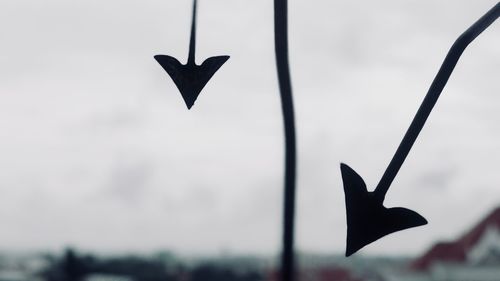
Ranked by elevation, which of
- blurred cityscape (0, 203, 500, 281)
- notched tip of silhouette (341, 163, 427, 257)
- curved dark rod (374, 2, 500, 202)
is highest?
curved dark rod (374, 2, 500, 202)

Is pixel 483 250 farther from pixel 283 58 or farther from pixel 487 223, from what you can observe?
pixel 283 58

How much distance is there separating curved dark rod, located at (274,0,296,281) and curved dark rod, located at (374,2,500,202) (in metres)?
0.04

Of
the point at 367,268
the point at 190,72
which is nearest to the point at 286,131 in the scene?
the point at 190,72

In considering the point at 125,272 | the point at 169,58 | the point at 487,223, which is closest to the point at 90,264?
the point at 125,272

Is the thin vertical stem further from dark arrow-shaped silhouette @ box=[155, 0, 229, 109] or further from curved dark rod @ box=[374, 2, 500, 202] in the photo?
curved dark rod @ box=[374, 2, 500, 202]

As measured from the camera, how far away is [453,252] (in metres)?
17.5

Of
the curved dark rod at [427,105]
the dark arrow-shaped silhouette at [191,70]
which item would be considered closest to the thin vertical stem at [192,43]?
the dark arrow-shaped silhouette at [191,70]

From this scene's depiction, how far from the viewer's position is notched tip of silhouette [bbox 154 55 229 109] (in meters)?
0.37

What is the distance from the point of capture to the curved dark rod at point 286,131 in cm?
35

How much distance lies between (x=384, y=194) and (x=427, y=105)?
44mm

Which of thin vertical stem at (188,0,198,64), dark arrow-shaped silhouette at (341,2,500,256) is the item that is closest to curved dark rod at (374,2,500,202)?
dark arrow-shaped silhouette at (341,2,500,256)

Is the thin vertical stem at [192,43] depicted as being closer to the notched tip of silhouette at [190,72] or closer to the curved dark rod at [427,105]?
the notched tip of silhouette at [190,72]

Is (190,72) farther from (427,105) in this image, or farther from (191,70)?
(427,105)

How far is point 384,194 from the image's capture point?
347 millimetres
